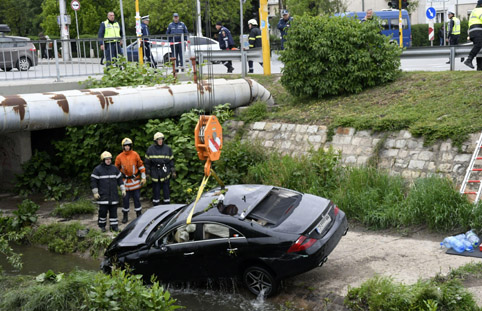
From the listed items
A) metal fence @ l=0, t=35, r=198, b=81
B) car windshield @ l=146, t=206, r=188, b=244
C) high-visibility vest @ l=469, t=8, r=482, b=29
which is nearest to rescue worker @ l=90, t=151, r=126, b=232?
car windshield @ l=146, t=206, r=188, b=244

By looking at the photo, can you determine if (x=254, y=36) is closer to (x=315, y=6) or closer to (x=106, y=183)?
(x=106, y=183)

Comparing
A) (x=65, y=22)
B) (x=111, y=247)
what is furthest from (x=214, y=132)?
(x=65, y=22)

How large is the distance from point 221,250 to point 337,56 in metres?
8.46

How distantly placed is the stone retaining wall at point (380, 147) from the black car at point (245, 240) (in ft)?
11.3

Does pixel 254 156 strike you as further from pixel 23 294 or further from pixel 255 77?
pixel 23 294

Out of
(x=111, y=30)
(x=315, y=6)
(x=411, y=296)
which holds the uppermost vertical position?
(x=315, y=6)

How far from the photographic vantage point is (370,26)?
17.0 metres

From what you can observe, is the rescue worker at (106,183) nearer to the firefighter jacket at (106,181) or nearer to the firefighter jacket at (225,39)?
the firefighter jacket at (106,181)

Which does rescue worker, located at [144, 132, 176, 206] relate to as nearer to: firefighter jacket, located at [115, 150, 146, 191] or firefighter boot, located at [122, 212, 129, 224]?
firefighter jacket, located at [115, 150, 146, 191]

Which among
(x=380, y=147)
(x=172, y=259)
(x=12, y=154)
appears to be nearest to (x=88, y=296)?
(x=172, y=259)

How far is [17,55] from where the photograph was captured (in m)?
17.8

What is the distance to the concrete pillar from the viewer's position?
18.8 m

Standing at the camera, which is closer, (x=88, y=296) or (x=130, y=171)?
(x=88, y=296)

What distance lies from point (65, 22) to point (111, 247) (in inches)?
1014
